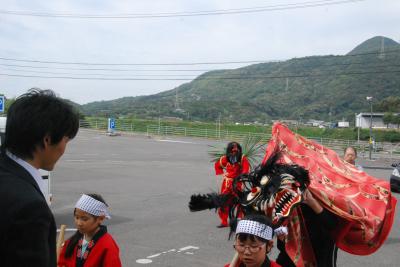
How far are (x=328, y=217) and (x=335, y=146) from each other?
40.1 metres

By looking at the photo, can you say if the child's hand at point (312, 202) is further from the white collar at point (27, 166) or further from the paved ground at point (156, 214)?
the paved ground at point (156, 214)

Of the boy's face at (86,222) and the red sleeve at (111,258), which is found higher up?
the boy's face at (86,222)

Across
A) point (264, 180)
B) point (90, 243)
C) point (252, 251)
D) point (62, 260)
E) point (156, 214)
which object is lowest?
point (156, 214)

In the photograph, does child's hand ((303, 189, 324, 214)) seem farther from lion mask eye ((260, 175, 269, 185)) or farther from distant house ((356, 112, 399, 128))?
distant house ((356, 112, 399, 128))

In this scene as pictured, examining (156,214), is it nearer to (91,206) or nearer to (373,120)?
(91,206)

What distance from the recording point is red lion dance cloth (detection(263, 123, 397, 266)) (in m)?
3.14

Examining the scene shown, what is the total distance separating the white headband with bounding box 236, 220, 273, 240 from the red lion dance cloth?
342 mm

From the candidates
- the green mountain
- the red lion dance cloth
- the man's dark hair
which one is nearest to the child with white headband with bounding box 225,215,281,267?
the red lion dance cloth

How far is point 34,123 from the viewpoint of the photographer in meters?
1.79

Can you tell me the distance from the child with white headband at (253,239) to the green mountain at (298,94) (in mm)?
84494

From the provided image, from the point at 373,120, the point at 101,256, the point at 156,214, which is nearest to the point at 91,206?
the point at 101,256

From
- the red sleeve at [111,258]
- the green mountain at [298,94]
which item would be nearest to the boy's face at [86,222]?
the red sleeve at [111,258]

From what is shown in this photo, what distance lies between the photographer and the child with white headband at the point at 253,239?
271 cm

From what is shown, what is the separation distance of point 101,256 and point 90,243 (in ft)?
0.51
